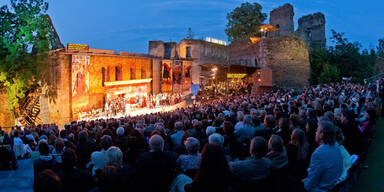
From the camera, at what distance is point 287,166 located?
384cm

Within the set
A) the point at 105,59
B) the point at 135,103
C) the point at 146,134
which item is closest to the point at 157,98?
the point at 135,103

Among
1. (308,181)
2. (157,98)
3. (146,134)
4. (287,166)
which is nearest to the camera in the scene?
(308,181)

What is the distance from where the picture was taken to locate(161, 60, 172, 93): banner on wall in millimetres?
27667

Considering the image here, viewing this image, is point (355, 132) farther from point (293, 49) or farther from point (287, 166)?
point (293, 49)

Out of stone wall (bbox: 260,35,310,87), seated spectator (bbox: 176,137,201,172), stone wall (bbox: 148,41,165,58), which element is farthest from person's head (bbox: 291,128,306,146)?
stone wall (bbox: 148,41,165,58)

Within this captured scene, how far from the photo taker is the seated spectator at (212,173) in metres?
2.70

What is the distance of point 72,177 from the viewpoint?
10.9 feet

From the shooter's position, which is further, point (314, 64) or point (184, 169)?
point (314, 64)

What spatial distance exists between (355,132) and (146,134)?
454 centimetres

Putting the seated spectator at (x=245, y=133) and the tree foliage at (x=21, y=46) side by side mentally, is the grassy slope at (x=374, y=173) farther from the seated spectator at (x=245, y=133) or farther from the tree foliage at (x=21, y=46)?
the tree foliage at (x=21, y=46)

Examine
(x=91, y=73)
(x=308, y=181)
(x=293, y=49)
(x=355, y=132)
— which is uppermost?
(x=293, y=49)

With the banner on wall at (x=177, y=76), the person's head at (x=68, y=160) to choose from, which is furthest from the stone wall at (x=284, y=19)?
the person's head at (x=68, y=160)

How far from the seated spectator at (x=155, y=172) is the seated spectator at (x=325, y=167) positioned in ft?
5.97

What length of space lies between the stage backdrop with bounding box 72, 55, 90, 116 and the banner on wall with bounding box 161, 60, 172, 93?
9.08 metres
